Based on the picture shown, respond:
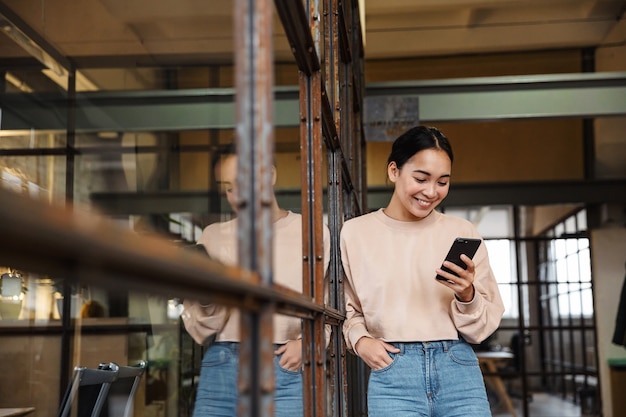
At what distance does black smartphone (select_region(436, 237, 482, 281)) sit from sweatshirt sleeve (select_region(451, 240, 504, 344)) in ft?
0.31

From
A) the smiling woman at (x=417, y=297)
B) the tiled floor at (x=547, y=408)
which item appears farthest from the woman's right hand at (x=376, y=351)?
the tiled floor at (x=547, y=408)

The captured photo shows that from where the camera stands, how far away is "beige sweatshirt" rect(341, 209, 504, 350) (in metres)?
1.64

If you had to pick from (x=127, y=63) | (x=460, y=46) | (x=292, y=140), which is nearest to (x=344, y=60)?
(x=292, y=140)

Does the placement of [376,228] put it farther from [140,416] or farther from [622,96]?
[622,96]

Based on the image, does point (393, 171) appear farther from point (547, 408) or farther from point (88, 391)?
point (547, 408)

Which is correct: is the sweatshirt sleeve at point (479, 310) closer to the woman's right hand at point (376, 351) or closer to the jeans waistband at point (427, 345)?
the jeans waistband at point (427, 345)

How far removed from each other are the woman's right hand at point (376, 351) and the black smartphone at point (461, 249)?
183mm

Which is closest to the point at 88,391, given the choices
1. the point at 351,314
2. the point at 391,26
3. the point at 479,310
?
the point at 351,314

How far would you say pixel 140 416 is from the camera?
3.16m

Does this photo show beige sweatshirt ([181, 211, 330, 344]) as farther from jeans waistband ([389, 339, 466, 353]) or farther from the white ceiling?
the white ceiling

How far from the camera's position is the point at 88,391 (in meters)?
2.40

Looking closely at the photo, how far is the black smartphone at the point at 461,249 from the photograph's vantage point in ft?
4.97

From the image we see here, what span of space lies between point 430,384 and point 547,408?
905 cm

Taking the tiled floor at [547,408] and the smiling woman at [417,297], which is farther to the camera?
the tiled floor at [547,408]
